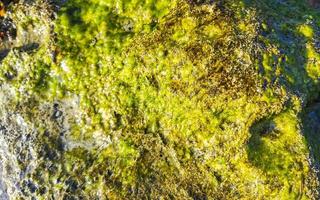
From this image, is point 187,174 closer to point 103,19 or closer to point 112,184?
point 112,184

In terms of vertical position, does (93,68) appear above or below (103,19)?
below

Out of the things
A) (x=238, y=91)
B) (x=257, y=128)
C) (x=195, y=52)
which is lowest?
(x=257, y=128)

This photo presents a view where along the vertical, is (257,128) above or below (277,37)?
below

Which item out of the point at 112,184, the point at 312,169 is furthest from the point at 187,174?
the point at 312,169

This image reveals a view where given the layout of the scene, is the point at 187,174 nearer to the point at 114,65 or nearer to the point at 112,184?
the point at 112,184

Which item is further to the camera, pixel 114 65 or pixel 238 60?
pixel 114 65

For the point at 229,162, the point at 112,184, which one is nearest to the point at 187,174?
the point at 229,162
